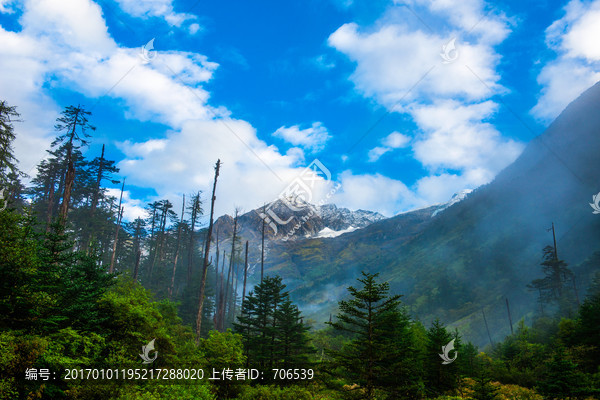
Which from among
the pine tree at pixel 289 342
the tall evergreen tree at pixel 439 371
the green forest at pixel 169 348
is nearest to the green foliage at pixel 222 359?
the green forest at pixel 169 348

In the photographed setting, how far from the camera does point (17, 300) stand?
411 inches

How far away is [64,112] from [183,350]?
23.4m

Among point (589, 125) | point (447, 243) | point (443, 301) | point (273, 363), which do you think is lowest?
point (273, 363)

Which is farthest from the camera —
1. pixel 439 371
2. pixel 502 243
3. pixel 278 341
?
pixel 502 243

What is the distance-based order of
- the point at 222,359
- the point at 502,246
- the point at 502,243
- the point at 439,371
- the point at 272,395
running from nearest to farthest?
the point at 272,395 < the point at 222,359 < the point at 439,371 < the point at 502,246 < the point at 502,243

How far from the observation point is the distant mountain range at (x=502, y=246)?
250ft

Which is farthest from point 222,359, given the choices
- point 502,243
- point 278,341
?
point 502,243

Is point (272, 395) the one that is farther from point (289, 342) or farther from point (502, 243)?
point (502, 243)

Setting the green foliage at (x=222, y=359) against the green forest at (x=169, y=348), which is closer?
the green forest at (x=169, y=348)

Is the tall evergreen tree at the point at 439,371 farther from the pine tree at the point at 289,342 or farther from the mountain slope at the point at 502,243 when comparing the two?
the mountain slope at the point at 502,243

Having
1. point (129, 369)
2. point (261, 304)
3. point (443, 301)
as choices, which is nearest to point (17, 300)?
point (129, 369)

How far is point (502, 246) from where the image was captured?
98.4 meters

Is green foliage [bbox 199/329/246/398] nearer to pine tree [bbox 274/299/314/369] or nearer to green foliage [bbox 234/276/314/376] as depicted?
green foliage [bbox 234/276/314/376]

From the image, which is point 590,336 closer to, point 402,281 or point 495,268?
point 495,268
